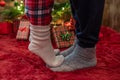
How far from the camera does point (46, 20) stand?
0.99 meters

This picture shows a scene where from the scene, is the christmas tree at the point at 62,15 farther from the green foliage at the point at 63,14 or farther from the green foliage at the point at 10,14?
the green foliage at the point at 10,14

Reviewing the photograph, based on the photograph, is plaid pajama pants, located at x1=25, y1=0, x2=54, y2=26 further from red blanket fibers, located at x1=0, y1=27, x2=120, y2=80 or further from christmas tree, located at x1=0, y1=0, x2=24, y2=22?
christmas tree, located at x1=0, y1=0, x2=24, y2=22

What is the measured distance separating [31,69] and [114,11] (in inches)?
35.9

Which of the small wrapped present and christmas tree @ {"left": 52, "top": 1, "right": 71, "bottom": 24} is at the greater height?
christmas tree @ {"left": 52, "top": 1, "right": 71, "bottom": 24}

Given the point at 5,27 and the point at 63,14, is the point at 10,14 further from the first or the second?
the point at 63,14

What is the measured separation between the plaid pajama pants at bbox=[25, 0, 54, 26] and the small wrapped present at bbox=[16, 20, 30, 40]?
0.63 metres

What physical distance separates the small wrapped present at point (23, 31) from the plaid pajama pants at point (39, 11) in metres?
A: 0.63

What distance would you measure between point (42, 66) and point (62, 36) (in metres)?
0.41

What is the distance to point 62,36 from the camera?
1.50 meters

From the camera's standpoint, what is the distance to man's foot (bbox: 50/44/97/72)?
3.59 ft

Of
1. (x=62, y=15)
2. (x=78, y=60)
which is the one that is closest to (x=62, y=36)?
(x=62, y=15)

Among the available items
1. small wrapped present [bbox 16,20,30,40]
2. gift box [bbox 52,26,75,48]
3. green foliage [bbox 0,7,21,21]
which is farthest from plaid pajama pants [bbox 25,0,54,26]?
green foliage [bbox 0,7,21,21]

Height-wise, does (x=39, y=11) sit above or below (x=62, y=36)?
above

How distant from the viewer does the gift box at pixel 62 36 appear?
1.46 meters
